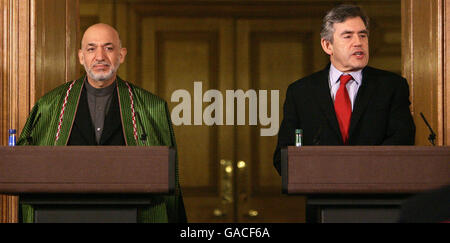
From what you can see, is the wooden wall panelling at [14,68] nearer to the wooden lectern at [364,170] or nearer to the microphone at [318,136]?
the microphone at [318,136]

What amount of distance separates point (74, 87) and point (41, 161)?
32.1 inches

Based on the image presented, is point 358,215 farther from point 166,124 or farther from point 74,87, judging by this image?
point 74,87

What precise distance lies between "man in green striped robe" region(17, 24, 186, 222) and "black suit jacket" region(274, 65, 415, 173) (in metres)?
0.53

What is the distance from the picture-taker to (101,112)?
8.10ft

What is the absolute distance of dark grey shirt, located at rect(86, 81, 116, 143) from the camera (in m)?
2.45

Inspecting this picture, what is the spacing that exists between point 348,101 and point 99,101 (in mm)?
1012

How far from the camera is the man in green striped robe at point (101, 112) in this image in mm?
2365

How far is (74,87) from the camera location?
2.50m

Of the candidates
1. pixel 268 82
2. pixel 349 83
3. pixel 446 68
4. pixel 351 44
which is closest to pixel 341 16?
pixel 351 44

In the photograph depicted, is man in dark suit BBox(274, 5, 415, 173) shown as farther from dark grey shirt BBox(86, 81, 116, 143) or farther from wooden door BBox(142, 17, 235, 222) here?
wooden door BBox(142, 17, 235, 222)

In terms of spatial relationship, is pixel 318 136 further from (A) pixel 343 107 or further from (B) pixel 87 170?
(B) pixel 87 170

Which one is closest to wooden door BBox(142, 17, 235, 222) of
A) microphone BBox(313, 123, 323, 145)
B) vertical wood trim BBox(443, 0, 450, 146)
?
vertical wood trim BBox(443, 0, 450, 146)

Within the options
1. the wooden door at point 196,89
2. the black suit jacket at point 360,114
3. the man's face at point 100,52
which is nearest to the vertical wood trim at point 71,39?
the man's face at point 100,52

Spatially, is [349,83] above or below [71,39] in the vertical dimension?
below
